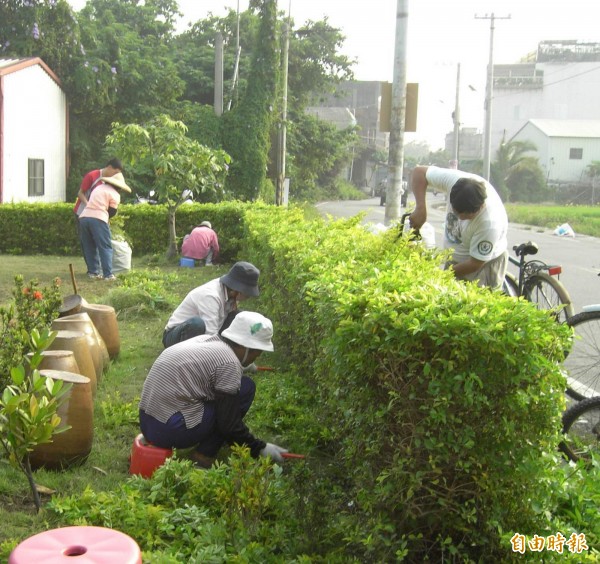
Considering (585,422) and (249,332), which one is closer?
(249,332)

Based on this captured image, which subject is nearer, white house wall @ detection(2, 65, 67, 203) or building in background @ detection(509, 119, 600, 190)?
white house wall @ detection(2, 65, 67, 203)

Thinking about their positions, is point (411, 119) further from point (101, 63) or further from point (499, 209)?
point (101, 63)

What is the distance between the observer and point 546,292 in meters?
7.57

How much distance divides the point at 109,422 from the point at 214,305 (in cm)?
126

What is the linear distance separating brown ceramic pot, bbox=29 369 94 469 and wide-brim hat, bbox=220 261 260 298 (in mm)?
1687

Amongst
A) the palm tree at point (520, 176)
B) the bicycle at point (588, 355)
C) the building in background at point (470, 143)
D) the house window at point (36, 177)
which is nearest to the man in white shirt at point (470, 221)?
the bicycle at point (588, 355)

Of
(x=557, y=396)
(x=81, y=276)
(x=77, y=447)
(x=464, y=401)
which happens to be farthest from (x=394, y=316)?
(x=81, y=276)

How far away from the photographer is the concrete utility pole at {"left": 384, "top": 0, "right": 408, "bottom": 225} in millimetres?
11125

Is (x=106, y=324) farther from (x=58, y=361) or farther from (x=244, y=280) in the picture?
(x=58, y=361)

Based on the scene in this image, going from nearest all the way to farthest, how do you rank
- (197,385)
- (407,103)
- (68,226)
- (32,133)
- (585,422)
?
(197,385) < (585,422) < (407,103) < (68,226) < (32,133)

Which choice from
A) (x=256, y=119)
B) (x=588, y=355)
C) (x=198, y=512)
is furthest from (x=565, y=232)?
(x=198, y=512)

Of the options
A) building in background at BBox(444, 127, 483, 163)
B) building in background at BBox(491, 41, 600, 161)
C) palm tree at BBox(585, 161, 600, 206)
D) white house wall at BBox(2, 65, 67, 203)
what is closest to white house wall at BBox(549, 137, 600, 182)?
palm tree at BBox(585, 161, 600, 206)

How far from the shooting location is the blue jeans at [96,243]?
12648mm

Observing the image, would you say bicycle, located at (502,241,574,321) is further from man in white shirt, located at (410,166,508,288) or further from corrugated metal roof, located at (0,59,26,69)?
corrugated metal roof, located at (0,59,26,69)
